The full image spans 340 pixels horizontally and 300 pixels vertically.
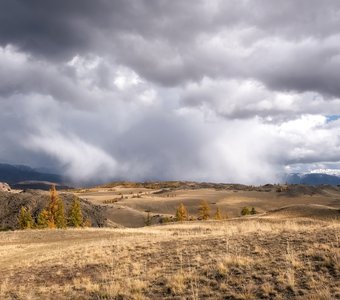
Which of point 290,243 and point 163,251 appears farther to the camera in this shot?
point 163,251

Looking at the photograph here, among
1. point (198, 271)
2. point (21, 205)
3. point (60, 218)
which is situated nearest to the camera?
point (198, 271)

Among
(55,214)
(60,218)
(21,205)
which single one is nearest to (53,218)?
(55,214)

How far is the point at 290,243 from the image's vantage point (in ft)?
64.4

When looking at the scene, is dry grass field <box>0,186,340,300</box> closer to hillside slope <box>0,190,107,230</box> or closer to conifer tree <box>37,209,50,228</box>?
conifer tree <box>37,209,50,228</box>

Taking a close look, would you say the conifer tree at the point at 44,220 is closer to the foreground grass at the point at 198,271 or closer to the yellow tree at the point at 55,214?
the yellow tree at the point at 55,214

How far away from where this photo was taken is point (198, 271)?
17.1 meters

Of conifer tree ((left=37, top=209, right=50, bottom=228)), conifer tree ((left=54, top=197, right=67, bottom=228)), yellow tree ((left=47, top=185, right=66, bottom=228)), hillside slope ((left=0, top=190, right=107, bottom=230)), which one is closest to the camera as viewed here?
conifer tree ((left=37, top=209, right=50, bottom=228))

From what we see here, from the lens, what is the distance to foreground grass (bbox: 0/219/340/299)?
14.3 metres

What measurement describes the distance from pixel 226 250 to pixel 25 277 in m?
10.6

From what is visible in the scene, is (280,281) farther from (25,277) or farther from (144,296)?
(25,277)

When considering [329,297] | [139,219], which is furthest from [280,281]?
[139,219]

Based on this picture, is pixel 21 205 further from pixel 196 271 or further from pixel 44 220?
pixel 196 271

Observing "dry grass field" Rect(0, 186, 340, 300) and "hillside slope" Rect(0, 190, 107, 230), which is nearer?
"dry grass field" Rect(0, 186, 340, 300)

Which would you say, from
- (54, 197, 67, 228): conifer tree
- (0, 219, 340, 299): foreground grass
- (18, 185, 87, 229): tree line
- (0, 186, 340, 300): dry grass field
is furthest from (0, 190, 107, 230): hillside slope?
(0, 219, 340, 299): foreground grass
